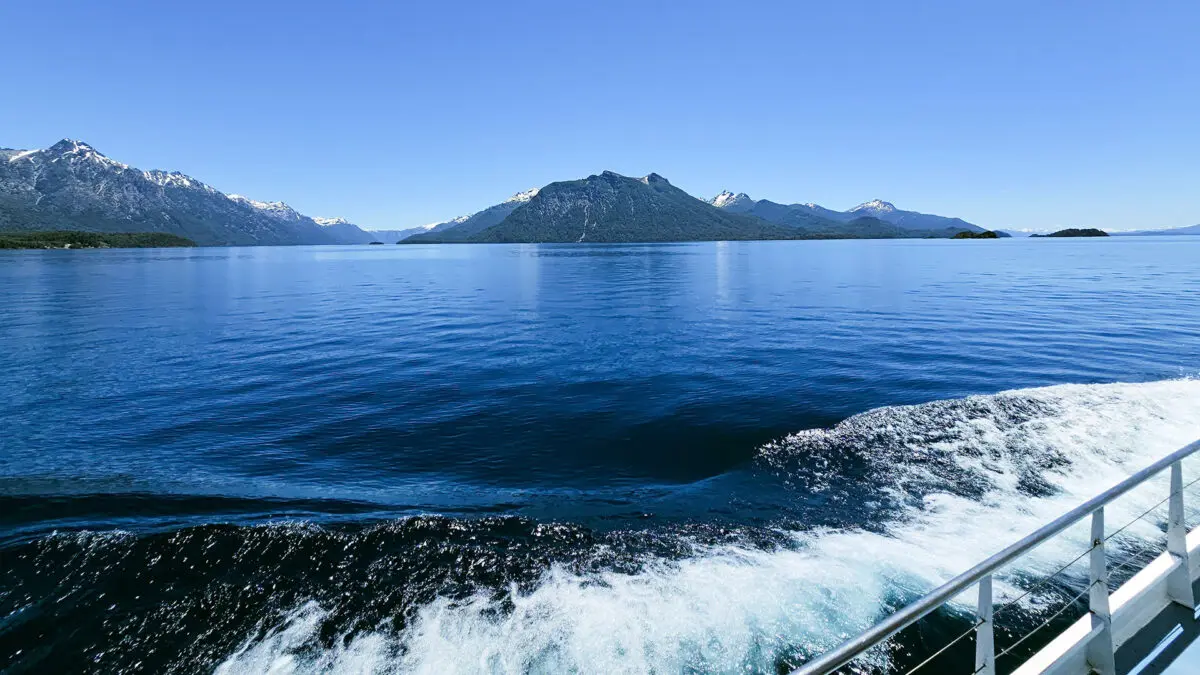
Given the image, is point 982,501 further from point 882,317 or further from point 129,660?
point 882,317

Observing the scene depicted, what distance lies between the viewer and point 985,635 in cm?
398

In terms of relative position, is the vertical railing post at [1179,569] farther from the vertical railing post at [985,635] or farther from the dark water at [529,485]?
the vertical railing post at [985,635]

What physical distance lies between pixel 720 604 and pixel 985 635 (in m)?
5.45

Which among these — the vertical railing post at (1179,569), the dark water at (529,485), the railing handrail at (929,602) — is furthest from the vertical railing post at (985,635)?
the dark water at (529,485)

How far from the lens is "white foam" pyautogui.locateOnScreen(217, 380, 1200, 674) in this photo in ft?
25.8

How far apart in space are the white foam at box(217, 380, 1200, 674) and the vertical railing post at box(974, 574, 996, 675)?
14.4ft

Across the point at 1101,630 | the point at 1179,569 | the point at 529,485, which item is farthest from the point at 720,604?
the point at 529,485

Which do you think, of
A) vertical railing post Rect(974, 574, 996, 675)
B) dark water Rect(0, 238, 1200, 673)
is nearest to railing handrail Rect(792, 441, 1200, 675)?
vertical railing post Rect(974, 574, 996, 675)

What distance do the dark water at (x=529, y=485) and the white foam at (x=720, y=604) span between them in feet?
0.17

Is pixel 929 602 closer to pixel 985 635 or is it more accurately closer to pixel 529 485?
pixel 985 635

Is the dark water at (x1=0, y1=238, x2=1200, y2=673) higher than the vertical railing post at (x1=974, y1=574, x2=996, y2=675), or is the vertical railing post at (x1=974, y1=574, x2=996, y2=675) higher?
the vertical railing post at (x1=974, y1=574, x2=996, y2=675)

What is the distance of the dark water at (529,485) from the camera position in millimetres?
8477

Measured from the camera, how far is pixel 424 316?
1735 inches

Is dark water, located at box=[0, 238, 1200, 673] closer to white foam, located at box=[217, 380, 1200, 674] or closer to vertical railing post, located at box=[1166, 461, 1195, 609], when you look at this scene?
white foam, located at box=[217, 380, 1200, 674]
